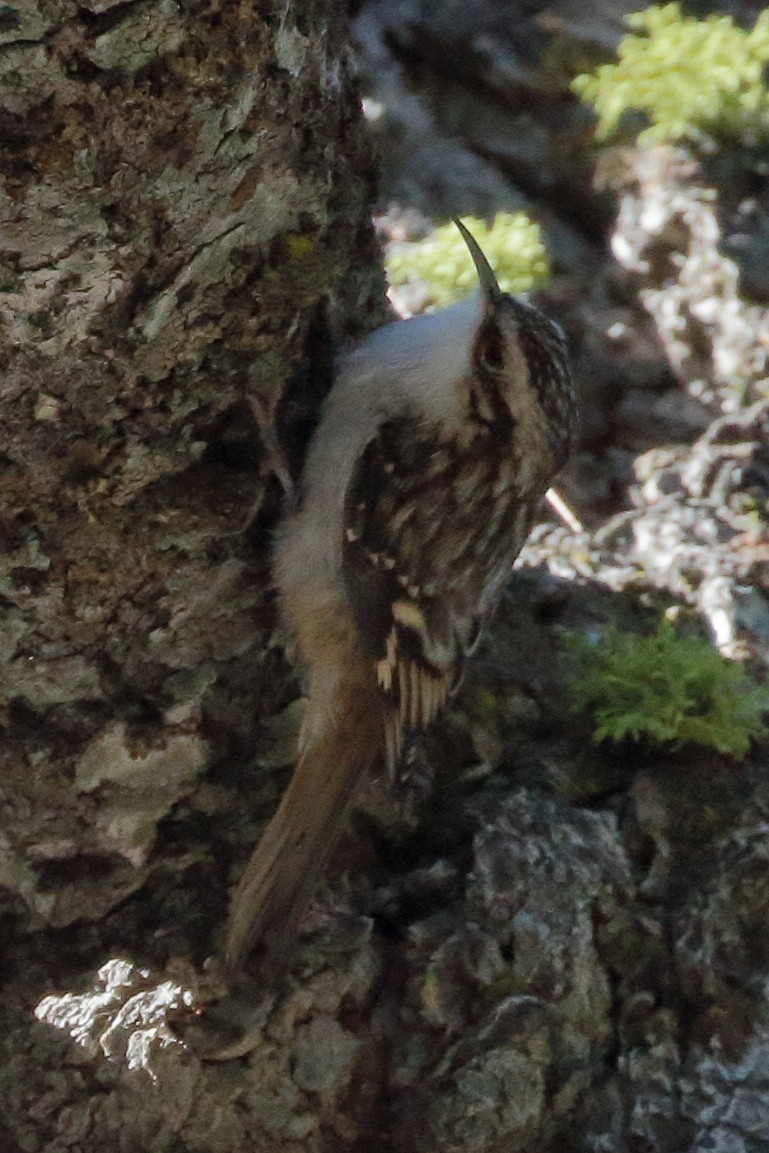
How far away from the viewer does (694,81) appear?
9.81 ft

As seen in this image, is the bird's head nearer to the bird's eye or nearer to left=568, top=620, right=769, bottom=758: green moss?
the bird's eye

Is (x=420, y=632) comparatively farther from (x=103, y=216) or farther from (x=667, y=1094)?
(x=103, y=216)

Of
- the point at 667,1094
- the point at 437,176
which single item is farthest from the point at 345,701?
the point at 437,176

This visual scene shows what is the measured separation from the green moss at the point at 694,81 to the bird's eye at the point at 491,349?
95 centimetres

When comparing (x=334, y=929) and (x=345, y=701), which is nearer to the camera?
(x=334, y=929)

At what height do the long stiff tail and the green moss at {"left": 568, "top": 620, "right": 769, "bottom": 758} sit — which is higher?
the long stiff tail

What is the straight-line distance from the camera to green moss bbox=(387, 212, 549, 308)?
2.82m

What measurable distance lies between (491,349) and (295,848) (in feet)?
2.88

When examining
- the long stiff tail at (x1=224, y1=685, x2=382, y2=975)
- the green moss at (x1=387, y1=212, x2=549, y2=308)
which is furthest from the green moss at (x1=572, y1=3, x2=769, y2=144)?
the long stiff tail at (x1=224, y1=685, x2=382, y2=975)

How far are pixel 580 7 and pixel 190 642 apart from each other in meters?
2.08

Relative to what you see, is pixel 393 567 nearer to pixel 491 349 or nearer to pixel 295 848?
pixel 491 349

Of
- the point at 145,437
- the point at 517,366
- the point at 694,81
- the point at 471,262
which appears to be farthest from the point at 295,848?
the point at 694,81

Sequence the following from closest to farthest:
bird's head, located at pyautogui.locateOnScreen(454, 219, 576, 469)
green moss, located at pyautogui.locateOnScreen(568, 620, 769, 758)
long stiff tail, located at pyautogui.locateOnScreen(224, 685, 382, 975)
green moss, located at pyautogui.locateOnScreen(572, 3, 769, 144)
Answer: long stiff tail, located at pyautogui.locateOnScreen(224, 685, 382, 975)
green moss, located at pyautogui.locateOnScreen(568, 620, 769, 758)
bird's head, located at pyautogui.locateOnScreen(454, 219, 576, 469)
green moss, located at pyautogui.locateOnScreen(572, 3, 769, 144)

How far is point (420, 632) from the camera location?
2.35 metres
